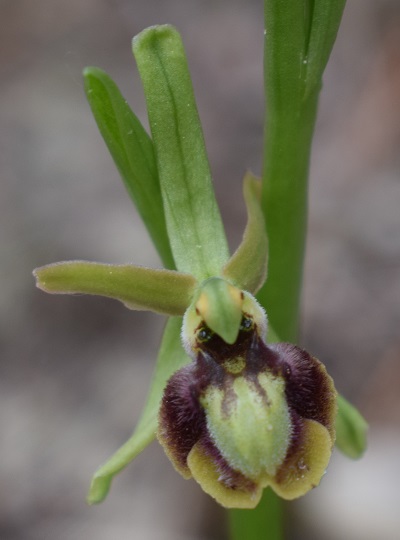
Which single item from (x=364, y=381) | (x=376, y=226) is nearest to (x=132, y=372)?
(x=364, y=381)

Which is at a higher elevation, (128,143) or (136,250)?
(128,143)

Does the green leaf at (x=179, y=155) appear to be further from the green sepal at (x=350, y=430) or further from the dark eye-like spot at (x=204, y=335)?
the green sepal at (x=350, y=430)

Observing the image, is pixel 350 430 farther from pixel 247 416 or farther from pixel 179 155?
pixel 179 155

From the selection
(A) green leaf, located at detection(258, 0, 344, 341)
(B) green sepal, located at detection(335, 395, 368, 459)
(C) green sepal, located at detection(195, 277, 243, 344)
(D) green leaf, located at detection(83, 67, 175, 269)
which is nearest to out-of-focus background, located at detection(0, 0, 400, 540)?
(B) green sepal, located at detection(335, 395, 368, 459)

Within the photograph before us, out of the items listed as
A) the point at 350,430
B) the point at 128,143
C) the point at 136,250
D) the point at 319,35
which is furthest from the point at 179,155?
the point at 136,250

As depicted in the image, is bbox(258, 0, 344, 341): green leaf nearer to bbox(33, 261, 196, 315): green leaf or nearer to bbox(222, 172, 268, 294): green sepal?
bbox(222, 172, 268, 294): green sepal

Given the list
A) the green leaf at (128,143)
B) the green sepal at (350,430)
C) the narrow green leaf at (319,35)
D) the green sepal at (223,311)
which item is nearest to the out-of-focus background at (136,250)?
the green sepal at (350,430)
